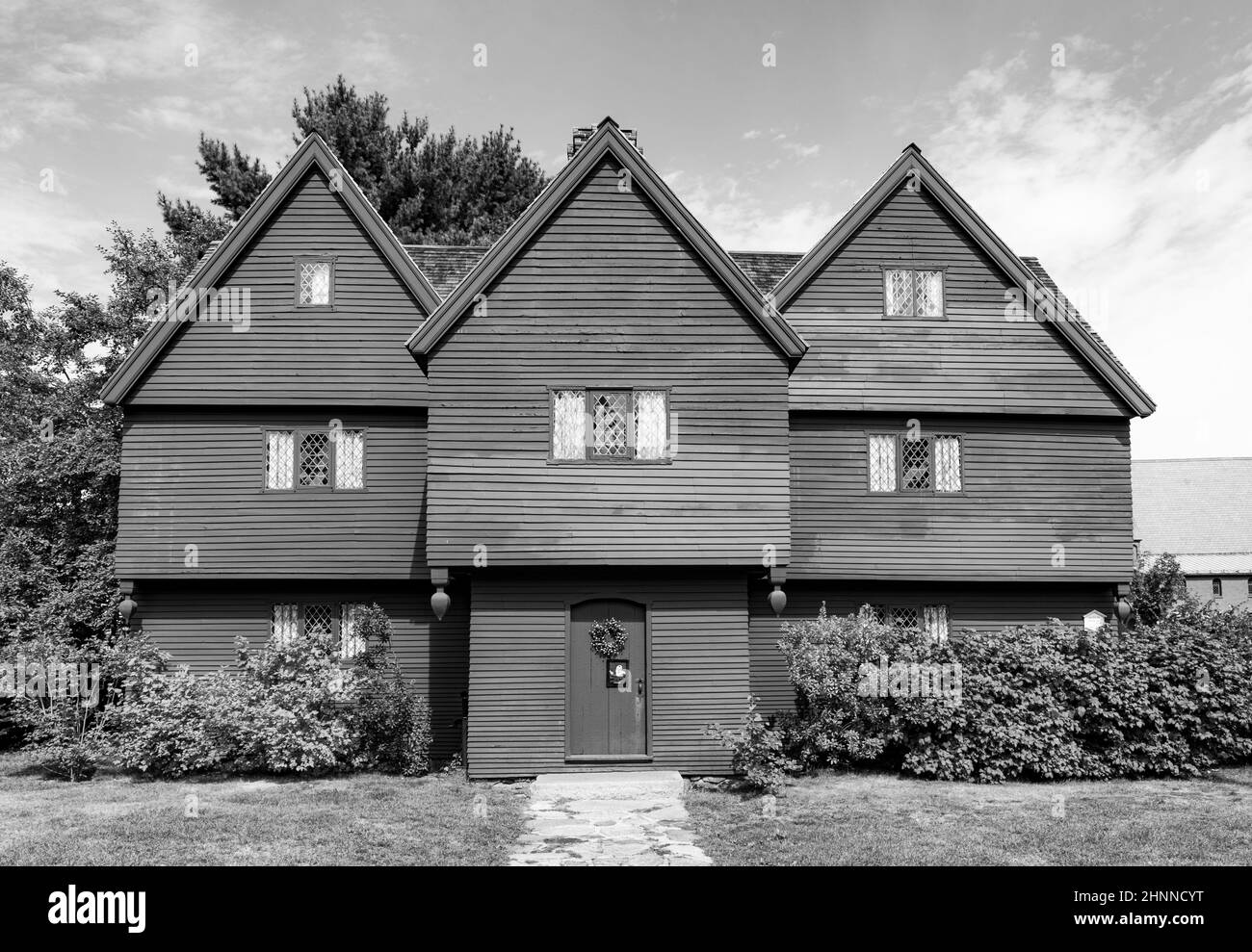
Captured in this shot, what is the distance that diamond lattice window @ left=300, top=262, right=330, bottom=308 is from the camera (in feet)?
64.3

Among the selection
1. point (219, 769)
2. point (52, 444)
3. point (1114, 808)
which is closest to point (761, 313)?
point (1114, 808)

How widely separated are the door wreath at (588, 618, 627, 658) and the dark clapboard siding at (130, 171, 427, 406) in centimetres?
581

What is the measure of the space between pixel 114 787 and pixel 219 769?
1.65 m

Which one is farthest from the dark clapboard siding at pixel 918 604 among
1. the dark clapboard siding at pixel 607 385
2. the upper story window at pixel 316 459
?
the upper story window at pixel 316 459

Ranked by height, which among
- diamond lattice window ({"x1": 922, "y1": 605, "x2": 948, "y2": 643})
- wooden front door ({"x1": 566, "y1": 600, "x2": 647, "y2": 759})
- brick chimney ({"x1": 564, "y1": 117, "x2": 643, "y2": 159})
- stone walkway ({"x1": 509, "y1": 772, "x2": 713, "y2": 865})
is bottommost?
stone walkway ({"x1": 509, "y1": 772, "x2": 713, "y2": 865})

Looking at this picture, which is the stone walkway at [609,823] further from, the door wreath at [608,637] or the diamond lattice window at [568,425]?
the diamond lattice window at [568,425]

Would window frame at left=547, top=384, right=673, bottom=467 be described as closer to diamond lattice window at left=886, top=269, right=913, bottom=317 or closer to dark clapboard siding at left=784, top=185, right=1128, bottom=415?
dark clapboard siding at left=784, top=185, right=1128, bottom=415

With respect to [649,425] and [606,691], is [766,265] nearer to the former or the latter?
[649,425]

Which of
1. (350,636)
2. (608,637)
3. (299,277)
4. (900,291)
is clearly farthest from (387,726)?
(900,291)

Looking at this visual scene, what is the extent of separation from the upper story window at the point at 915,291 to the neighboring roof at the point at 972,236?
1119 millimetres

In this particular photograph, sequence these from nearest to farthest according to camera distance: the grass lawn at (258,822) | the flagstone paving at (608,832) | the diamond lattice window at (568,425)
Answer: the grass lawn at (258,822) → the flagstone paving at (608,832) → the diamond lattice window at (568,425)

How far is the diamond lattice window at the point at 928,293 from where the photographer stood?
2019 cm

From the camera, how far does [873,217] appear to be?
2023 centimetres

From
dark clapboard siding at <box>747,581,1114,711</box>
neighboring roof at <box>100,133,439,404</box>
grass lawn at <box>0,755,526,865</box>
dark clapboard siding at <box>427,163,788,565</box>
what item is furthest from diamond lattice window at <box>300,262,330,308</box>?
dark clapboard siding at <box>747,581,1114,711</box>
